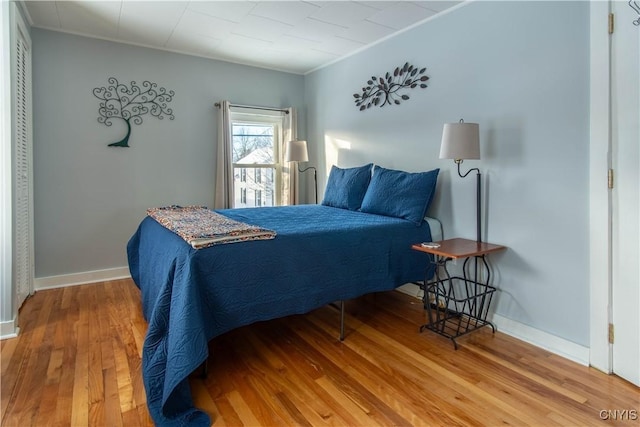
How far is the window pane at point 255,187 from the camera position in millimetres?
4504

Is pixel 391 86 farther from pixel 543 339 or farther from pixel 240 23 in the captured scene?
pixel 543 339

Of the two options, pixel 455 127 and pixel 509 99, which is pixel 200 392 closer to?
pixel 455 127

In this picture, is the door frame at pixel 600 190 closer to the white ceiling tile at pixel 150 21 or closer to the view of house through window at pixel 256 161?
the white ceiling tile at pixel 150 21

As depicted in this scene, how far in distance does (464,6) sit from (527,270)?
197 cm

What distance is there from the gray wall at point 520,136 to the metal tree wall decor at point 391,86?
79 millimetres

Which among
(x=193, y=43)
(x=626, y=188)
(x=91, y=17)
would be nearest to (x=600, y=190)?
(x=626, y=188)

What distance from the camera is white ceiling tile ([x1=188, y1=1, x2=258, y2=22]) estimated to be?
110 inches

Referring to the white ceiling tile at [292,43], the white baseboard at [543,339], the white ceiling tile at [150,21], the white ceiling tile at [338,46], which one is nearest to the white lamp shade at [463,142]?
the white baseboard at [543,339]

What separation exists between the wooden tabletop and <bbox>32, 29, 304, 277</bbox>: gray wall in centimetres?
276

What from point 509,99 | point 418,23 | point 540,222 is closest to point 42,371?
point 540,222

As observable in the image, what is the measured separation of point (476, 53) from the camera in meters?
2.69

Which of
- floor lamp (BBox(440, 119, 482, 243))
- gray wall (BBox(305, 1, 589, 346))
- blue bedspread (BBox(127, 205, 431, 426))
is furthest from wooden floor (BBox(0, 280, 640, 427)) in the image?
floor lamp (BBox(440, 119, 482, 243))

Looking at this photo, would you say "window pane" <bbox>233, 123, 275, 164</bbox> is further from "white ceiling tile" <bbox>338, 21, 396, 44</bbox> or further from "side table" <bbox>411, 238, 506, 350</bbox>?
"side table" <bbox>411, 238, 506, 350</bbox>

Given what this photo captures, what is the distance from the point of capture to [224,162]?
13.6ft
